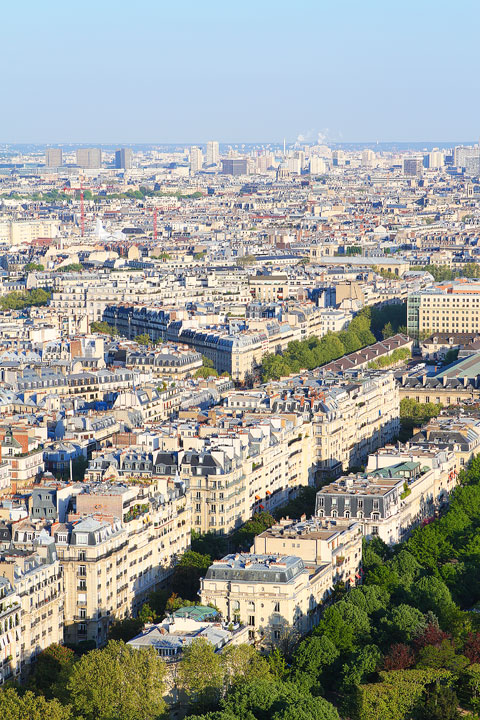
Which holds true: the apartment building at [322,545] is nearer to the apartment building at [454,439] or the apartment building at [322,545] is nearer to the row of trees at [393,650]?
the row of trees at [393,650]

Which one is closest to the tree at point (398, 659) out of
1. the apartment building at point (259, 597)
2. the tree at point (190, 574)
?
the apartment building at point (259, 597)

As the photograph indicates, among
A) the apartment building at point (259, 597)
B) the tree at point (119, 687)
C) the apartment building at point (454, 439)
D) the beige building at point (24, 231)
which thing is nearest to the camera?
the tree at point (119, 687)

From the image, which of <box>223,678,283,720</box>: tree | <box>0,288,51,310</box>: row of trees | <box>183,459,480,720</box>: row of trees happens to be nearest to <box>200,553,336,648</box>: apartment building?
<box>183,459,480,720</box>: row of trees

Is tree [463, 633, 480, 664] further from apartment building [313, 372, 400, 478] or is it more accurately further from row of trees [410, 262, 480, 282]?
row of trees [410, 262, 480, 282]

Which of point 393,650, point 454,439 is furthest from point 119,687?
point 454,439

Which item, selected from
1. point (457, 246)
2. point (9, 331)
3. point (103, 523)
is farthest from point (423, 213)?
point (103, 523)

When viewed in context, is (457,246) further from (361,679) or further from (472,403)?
(361,679)

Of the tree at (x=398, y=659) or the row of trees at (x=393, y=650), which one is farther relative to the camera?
the tree at (x=398, y=659)
